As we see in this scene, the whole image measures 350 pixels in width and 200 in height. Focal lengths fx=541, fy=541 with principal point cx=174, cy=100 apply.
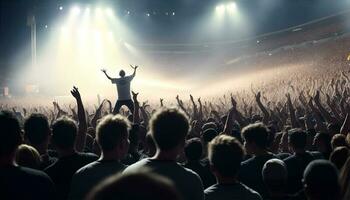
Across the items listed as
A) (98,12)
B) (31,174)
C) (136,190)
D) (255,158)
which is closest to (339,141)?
(255,158)

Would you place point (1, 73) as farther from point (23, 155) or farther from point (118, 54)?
point (23, 155)

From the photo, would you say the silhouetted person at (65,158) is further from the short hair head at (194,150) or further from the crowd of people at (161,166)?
the short hair head at (194,150)

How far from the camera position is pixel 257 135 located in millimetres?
4668

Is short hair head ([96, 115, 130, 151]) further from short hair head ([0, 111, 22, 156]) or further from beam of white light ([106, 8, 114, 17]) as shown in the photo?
beam of white light ([106, 8, 114, 17])

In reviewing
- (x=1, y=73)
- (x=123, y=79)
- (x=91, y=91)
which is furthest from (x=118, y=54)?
(x=123, y=79)

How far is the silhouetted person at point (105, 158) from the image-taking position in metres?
3.67

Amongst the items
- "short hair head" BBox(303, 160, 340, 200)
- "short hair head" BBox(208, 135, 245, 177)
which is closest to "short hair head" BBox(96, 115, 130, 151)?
"short hair head" BBox(208, 135, 245, 177)

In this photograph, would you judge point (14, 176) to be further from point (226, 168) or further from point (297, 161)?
point (297, 161)

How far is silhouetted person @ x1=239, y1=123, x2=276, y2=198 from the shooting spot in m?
4.45

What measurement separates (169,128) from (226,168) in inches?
17.5

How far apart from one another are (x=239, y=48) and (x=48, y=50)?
1447cm

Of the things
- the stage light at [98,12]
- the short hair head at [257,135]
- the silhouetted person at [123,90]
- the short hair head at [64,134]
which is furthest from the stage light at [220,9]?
the short hair head at [64,134]

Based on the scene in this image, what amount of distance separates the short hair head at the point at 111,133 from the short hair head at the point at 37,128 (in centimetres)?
98

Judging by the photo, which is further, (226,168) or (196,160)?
(196,160)
